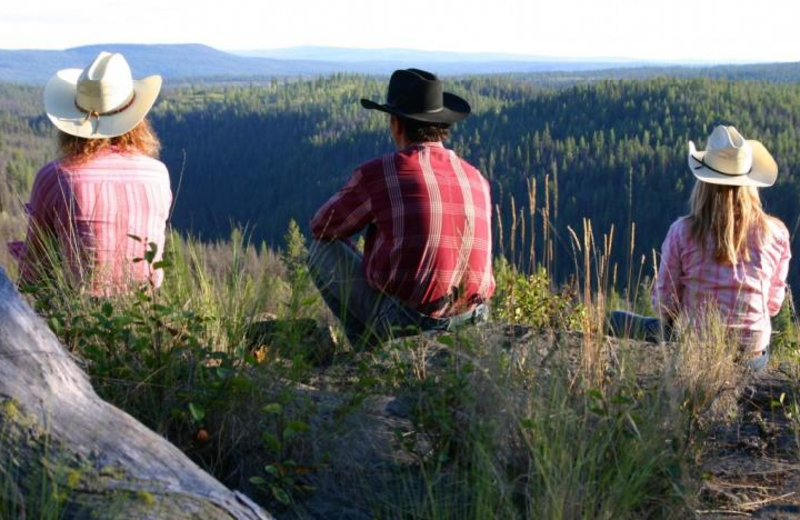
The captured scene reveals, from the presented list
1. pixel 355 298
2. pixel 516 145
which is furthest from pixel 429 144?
pixel 516 145

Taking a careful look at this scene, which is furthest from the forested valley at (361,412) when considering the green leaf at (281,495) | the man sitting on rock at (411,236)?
the man sitting on rock at (411,236)

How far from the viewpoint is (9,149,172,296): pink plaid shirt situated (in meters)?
3.28

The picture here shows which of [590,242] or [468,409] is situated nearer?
[468,409]

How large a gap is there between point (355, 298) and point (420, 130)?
0.71 meters

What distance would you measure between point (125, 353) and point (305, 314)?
763 mm

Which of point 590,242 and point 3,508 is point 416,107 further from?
point 3,508

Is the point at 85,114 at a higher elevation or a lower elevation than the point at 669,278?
higher

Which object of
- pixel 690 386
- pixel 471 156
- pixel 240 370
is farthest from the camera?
pixel 471 156

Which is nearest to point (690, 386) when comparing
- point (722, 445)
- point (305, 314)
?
point (722, 445)

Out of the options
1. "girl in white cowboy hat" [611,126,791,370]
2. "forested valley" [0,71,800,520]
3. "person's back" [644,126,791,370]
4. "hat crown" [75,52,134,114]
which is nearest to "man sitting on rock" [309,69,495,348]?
"forested valley" [0,71,800,520]

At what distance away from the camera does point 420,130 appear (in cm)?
361

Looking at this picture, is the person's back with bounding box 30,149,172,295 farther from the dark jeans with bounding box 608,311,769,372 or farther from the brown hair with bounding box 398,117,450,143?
the dark jeans with bounding box 608,311,769,372

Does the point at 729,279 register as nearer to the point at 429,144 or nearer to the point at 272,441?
the point at 429,144

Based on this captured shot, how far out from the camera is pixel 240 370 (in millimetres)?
2414
